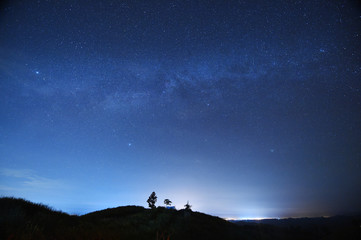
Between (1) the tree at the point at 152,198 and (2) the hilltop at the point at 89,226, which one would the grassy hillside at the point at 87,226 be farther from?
Answer: (1) the tree at the point at 152,198

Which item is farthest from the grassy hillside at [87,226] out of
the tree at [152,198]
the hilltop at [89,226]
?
the tree at [152,198]

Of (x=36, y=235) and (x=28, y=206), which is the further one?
(x=28, y=206)

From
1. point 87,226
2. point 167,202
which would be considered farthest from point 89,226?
point 167,202

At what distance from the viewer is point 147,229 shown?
630 inches

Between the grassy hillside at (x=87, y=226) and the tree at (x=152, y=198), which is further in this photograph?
the tree at (x=152, y=198)

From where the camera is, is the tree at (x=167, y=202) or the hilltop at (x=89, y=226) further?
the tree at (x=167, y=202)

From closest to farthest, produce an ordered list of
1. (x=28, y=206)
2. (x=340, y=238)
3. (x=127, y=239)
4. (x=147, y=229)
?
(x=127, y=239) < (x=28, y=206) < (x=147, y=229) < (x=340, y=238)

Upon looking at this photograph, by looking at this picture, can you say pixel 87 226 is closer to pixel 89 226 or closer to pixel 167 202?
pixel 89 226

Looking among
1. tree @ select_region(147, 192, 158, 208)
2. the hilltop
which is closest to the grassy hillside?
the hilltop

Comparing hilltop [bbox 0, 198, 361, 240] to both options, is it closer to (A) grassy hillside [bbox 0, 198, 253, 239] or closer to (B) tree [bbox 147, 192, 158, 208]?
(A) grassy hillside [bbox 0, 198, 253, 239]

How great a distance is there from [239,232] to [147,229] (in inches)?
463

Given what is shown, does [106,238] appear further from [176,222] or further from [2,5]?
[2,5]

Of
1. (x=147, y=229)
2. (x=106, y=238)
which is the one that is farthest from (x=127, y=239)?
(x=147, y=229)

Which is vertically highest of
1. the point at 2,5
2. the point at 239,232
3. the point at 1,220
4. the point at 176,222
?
the point at 2,5
